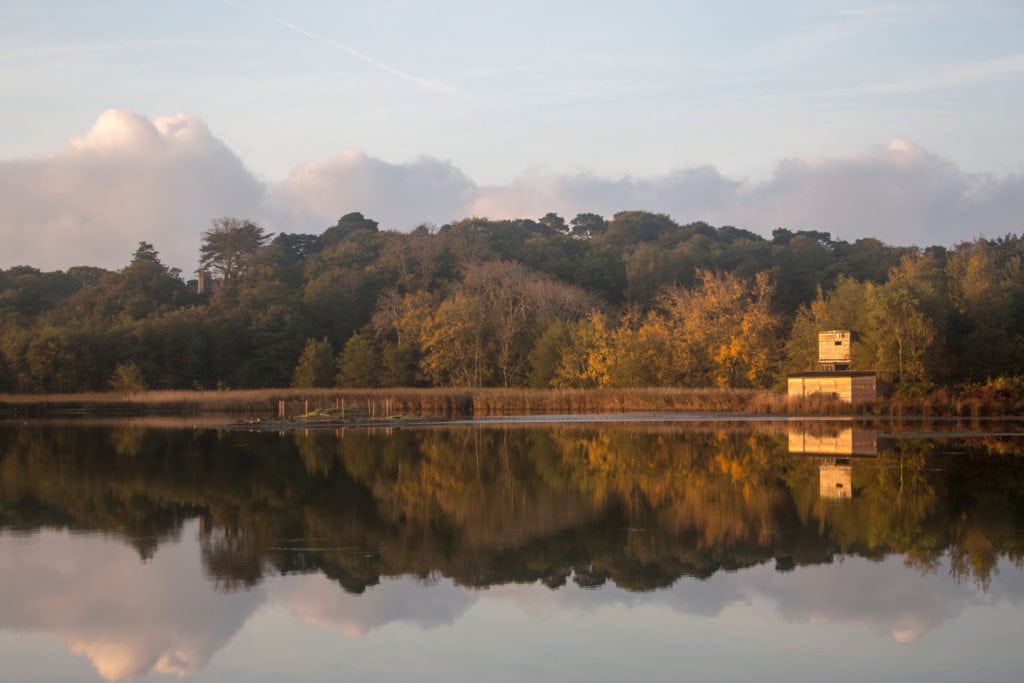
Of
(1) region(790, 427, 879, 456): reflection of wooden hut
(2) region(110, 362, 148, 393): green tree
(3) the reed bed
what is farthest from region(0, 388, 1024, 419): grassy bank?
(1) region(790, 427, 879, 456): reflection of wooden hut

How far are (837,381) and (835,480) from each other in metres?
25.3

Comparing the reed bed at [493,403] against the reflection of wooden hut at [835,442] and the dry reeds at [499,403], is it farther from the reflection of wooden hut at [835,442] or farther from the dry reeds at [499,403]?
the reflection of wooden hut at [835,442]

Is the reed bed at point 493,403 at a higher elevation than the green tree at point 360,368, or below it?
below

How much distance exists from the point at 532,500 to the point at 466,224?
243 feet

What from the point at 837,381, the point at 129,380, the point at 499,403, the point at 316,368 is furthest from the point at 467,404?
the point at 129,380

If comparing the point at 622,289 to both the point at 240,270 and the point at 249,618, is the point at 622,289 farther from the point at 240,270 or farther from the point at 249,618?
the point at 249,618

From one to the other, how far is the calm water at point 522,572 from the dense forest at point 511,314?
2969 cm

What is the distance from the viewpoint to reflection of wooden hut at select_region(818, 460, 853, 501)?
18.9 meters

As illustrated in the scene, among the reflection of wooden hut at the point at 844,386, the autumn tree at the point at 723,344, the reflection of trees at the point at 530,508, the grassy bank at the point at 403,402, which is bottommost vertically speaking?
the grassy bank at the point at 403,402

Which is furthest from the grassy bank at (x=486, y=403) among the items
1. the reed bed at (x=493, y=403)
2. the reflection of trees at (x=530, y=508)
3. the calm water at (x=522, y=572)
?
the calm water at (x=522, y=572)

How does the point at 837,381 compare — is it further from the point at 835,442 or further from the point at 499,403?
the point at 499,403

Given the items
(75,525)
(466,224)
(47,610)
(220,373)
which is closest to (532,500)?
(75,525)

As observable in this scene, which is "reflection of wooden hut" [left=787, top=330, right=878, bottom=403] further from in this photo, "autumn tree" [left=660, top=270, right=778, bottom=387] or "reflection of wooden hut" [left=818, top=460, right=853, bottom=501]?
"reflection of wooden hut" [left=818, top=460, right=853, bottom=501]

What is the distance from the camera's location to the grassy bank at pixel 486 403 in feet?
144
